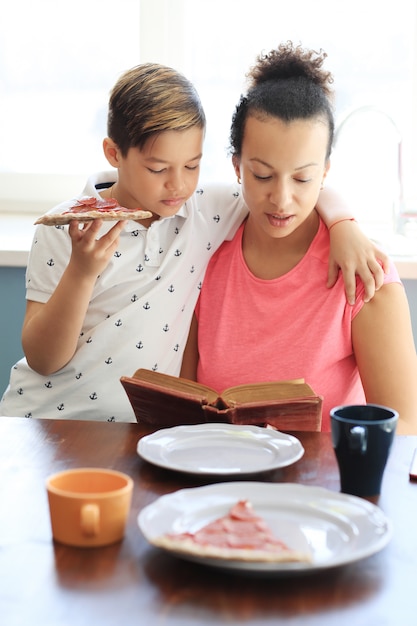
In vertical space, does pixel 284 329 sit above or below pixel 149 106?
below

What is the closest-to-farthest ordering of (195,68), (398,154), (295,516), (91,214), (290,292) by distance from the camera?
(295,516), (91,214), (290,292), (398,154), (195,68)

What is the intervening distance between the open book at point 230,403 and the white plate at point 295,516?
0.22 meters

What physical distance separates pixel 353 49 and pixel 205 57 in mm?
434

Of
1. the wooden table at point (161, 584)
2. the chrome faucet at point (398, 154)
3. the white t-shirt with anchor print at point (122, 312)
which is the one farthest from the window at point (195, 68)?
the wooden table at point (161, 584)

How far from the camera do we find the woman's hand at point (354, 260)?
148 centimetres

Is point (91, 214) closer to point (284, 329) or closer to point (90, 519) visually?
point (284, 329)

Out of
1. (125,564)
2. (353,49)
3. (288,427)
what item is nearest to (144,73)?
(288,427)

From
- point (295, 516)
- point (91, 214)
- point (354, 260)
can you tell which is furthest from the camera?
point (354, 260)

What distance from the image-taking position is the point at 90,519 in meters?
0.85

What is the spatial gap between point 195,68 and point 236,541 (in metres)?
2.05

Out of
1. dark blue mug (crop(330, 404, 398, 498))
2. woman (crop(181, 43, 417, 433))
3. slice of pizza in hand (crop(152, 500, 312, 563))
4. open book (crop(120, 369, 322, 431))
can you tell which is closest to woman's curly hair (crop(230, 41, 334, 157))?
woman (crop(181, 43, 417, 433))

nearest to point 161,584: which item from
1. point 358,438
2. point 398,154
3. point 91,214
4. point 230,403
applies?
point 358,438

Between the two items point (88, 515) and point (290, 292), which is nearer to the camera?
point (88, 515)

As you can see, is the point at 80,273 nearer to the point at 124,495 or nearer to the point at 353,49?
the point at 124,495
